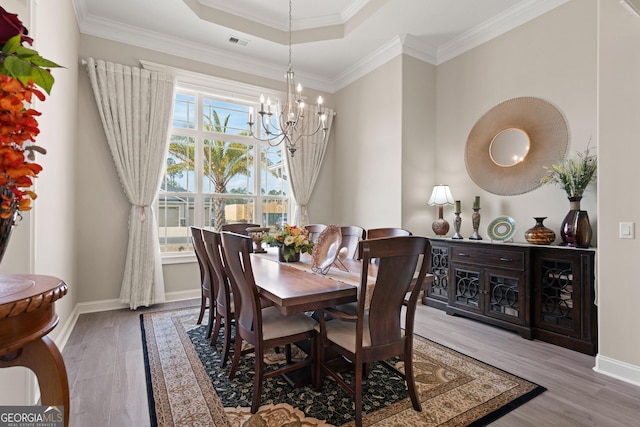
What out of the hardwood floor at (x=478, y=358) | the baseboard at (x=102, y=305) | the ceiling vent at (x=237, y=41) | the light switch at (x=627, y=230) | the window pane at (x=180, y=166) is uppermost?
the ceiling vent at (x=237, y=41)

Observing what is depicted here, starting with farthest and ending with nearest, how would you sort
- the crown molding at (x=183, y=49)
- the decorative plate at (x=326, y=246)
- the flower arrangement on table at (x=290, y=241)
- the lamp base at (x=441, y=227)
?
the lamp base at (x=441, y=227) < the crown molding at (x=183, y=49) < the flower arrangement on table at (x=290, y=241) < the decorative plate at (x=326, y=246)

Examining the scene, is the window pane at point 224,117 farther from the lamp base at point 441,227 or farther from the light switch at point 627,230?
the light switch at point 627,230

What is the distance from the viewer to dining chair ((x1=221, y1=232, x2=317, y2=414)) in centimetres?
183

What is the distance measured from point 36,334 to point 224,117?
4.27 m

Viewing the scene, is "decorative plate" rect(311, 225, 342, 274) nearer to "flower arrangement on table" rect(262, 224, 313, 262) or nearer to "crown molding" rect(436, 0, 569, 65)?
"flower arrangement on table" rect(262, 224, 313, 262)

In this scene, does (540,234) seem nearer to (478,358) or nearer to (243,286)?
(478,358)

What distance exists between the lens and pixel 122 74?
374cm

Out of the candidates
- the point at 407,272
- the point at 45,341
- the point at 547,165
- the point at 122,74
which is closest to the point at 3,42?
the point at 45,341

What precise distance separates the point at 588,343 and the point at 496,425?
1529 mm

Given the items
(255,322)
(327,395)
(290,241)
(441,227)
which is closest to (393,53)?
(441,227)

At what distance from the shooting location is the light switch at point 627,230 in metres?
2.22

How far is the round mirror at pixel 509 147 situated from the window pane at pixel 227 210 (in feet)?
11.3

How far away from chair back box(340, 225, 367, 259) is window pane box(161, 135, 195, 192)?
8.24 ft

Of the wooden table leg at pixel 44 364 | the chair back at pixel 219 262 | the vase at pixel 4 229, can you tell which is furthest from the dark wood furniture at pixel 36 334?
the chair back at pixel 219 262
